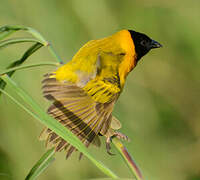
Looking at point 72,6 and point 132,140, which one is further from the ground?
point 72,6

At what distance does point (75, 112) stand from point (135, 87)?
6.12 feet

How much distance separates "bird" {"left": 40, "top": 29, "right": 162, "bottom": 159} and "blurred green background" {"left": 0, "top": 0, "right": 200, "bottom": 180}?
70 cm

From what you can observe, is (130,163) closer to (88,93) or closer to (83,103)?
→ (83,103)

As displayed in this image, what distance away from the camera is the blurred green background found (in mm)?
3719

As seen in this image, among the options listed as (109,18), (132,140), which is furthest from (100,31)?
(132,140)

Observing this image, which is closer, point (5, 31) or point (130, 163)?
point (130, 163)

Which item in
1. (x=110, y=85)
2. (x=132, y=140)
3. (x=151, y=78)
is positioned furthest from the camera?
(x=151, y=78)

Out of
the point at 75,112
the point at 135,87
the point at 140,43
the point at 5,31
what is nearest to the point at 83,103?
the point at 75,112

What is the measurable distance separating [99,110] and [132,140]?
1.36 metres

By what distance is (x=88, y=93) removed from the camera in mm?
2816

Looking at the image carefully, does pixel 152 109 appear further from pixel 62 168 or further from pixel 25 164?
pixel 25 164

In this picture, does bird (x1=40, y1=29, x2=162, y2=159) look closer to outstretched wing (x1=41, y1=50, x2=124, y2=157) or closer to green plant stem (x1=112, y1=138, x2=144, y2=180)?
outstretched wing (x1=41, y1=50, x2=124, y2=157)

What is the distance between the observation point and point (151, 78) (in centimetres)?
457

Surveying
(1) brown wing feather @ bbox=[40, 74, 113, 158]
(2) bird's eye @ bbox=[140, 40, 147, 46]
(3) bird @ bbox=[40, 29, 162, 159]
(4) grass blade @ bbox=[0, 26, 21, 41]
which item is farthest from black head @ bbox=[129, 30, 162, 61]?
(4) grass blade @ bbox=[0, 26, 21, 41]
